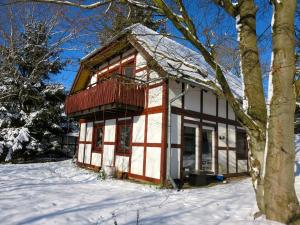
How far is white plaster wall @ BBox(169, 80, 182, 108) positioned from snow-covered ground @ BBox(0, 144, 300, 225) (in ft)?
9.71

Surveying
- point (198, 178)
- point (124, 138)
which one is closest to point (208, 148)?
point (198, 178)

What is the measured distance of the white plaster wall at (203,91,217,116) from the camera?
11.0 meters

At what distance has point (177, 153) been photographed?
9.59 meters

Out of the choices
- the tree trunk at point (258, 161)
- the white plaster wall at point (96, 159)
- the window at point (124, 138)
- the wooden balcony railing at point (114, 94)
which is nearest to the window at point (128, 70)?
the wooden balcony railing at point (114, 94)

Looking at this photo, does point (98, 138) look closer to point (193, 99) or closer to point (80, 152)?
point (80, 152)

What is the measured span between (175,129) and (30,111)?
12.5m

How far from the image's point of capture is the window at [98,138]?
1279 centimetres

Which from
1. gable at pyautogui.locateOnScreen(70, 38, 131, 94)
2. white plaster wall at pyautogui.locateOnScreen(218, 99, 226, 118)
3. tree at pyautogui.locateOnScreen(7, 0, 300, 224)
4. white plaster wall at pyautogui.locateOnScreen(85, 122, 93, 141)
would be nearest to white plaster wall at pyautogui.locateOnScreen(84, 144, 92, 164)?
white plaster wall at pyautogui.locateOnScreen(85, 122, 93, 141)

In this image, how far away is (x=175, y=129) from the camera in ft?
31.6

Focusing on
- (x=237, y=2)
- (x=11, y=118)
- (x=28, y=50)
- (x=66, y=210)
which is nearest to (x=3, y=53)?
(x=28, y=50)

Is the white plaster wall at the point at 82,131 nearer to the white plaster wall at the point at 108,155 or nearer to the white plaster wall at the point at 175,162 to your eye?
the white plaster wall at the point at 108,155

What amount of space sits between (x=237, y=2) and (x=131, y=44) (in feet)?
20.8

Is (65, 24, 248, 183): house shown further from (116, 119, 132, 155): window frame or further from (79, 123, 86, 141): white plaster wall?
(79, 123, 86, 141): white plaster wall

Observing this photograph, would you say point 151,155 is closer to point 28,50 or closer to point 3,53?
point 3,53
